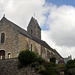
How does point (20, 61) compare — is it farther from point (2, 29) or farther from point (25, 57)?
point (2, 29)

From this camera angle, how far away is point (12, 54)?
29312 millimetres

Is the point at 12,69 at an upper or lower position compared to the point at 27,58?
lower

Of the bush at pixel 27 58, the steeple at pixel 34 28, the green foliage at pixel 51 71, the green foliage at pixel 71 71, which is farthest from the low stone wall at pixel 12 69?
the steeple at pixel 34 28

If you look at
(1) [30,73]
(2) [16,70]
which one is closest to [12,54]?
(2) [16,70]

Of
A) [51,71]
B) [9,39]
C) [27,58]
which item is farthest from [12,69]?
[9,39]

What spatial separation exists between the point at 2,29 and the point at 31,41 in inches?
271

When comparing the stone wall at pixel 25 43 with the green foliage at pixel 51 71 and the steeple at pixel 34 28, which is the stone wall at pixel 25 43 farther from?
the steeple at pixel 34 28

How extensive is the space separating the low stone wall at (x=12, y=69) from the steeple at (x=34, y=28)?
81.2ft

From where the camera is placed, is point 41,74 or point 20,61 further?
point 20,61

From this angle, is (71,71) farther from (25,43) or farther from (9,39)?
(9,39)

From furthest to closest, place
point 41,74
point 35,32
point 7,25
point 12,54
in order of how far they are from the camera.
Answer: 1. point 35,32
2. point 7,25
3. point 12,54
4. point 41,74

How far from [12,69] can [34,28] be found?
27.2m

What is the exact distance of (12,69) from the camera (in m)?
22.4

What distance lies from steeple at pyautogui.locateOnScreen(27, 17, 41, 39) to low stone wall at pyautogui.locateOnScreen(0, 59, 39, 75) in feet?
81.2
